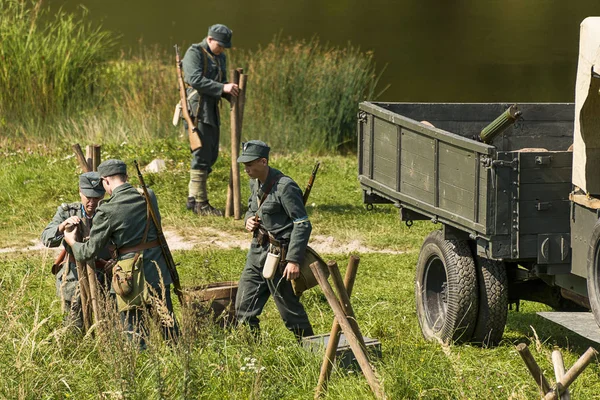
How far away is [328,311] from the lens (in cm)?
937

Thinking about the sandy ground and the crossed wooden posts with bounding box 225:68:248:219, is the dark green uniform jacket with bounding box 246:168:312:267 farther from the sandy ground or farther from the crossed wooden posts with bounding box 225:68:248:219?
the crossed wooden posts with bounding box 225:68:248:219

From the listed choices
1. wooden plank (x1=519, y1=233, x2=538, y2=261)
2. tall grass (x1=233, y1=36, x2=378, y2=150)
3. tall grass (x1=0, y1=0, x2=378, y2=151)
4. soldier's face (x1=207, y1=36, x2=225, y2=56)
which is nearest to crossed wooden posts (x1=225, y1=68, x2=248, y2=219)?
soldier's face (x1=207, y1=36, x2=225, y2=56)

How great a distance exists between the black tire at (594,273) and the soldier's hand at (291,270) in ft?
6.46

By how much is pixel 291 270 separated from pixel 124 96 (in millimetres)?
11904

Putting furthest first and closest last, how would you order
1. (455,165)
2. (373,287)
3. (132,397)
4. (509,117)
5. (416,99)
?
(416,99) < (373,287) < (509,117) < (455,165) < (132,397)

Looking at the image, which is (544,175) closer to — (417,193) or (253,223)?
(417,193)

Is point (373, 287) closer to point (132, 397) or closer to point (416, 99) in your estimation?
point (132, 397)

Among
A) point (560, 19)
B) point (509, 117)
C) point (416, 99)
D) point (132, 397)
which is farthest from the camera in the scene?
point (560, 19)

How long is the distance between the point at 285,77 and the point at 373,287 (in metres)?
8.50

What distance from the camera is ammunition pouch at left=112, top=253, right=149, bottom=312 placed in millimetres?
7508

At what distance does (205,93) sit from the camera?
12891 millimetres

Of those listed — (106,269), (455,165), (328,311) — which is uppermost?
(455,165)

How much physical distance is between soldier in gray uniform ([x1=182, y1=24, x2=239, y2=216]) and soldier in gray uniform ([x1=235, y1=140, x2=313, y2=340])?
5.14 metres

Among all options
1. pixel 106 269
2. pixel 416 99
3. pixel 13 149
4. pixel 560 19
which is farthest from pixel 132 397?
pixel 560 19
